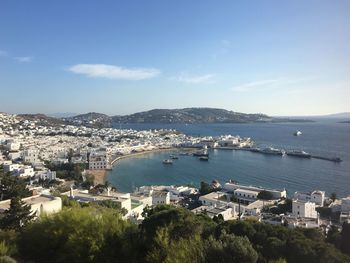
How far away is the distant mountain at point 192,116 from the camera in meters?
103

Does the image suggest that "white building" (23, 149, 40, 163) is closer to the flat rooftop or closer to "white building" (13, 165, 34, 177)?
"white building" (13, 165, 34, 177)

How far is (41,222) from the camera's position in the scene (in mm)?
5828

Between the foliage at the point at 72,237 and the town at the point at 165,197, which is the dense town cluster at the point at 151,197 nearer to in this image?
the town at the point at 165,197

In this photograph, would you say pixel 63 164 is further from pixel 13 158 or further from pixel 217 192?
pixel 217 192

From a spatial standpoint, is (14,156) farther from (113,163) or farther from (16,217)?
(16,217)

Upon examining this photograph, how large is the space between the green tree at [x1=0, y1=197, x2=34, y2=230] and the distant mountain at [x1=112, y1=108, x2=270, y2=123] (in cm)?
9413

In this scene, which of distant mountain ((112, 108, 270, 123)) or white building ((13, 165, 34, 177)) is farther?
distant mountain ((112, 108, 270, 123))

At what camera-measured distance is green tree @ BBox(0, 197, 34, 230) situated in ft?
22.5

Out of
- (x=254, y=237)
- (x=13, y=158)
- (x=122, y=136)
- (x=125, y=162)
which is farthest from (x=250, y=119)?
(x=254, y=237)

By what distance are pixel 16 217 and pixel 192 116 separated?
98524 mm

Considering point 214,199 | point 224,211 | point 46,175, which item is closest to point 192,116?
point 46,175

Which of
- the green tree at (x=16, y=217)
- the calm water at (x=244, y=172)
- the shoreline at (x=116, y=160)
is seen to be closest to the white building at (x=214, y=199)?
the calm water at (x=244, y=172)

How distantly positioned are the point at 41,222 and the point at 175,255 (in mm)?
2950

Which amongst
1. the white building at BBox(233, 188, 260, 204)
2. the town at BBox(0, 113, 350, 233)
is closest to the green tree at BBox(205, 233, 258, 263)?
the town at BBox(0, 113, 350, 233)
